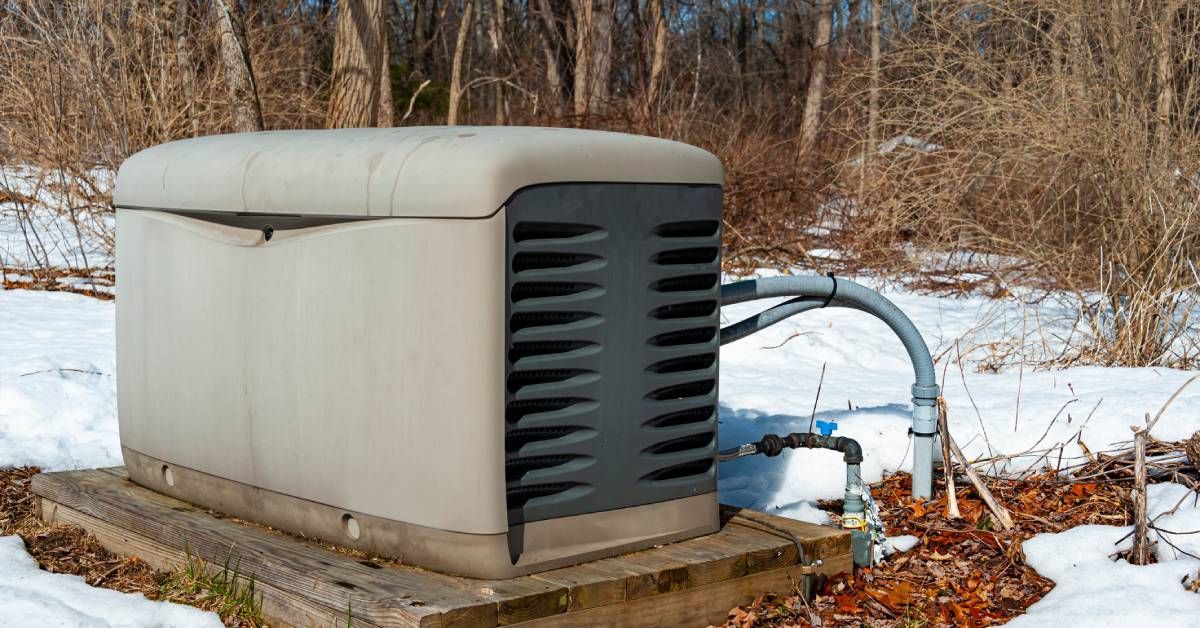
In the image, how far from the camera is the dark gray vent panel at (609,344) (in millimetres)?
2768

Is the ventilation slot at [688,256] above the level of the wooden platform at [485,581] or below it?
above

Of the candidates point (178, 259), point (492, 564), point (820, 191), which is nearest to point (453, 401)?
point (492, 564)

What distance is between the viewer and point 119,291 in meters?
3.71

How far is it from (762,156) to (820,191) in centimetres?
64

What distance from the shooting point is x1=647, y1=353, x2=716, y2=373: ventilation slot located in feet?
10.0

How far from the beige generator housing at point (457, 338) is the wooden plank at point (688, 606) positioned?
0.52 ft

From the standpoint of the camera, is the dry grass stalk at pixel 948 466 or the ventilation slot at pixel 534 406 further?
the dry grass stalk at pixel 948 466

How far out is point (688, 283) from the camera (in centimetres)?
312

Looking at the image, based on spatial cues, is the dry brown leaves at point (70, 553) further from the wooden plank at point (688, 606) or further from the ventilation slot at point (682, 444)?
the ventilation slot at point (682, 444)

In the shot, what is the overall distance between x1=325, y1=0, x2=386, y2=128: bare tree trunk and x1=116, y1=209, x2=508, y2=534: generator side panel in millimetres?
6666

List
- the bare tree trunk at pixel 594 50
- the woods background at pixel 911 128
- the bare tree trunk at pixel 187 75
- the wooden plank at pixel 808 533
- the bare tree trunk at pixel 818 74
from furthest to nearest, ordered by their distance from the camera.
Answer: the bare tree trunk at pixel 818 74, the bare tree trunk at pixel 594 50, the bare tree trunk at pixel 187 75, the woods background at pixel 911 128, the wooden plank at pixel 808 533

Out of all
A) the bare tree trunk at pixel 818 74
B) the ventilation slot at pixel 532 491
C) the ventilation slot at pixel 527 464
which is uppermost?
the bare tree trunk at pixel 818 74

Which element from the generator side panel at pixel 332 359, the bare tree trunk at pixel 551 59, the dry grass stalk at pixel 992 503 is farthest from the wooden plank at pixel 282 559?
the bare tree trunk at pixel 551 59

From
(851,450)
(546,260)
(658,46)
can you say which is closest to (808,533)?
(851,450)
